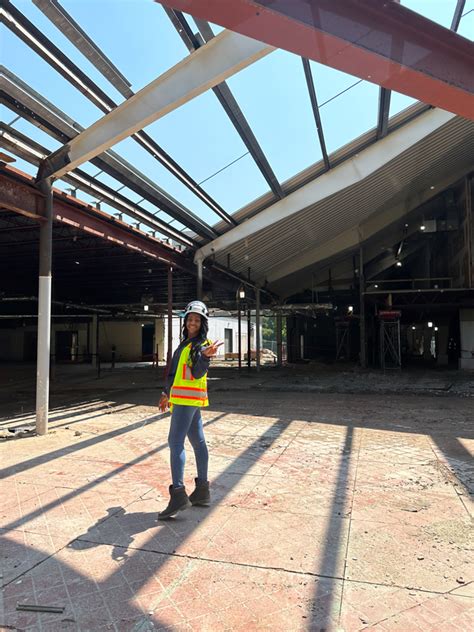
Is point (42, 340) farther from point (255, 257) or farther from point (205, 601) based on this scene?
point (255, 257)

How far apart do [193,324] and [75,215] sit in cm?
628

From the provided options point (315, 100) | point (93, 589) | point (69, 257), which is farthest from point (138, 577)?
point (69, 257)

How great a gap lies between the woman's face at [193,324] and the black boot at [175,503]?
1.30 metres

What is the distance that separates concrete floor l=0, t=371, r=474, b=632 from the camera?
7.10 feet

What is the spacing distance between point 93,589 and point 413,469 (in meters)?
3.68

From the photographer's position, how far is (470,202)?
65.4 feet

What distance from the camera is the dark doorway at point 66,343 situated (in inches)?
1223

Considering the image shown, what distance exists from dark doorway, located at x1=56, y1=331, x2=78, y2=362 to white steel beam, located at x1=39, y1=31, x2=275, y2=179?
2680cm

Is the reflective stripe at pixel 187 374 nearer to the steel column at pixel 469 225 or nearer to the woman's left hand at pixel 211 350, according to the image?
the woman's left hand at pixel 211 350

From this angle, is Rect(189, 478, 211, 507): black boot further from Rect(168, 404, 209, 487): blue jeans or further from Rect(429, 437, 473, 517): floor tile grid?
Rect(429, 437, 473, 517): floor tile grid

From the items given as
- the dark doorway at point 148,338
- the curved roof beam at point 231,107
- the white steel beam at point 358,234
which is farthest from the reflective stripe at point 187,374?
the dark doorway at point 148,338

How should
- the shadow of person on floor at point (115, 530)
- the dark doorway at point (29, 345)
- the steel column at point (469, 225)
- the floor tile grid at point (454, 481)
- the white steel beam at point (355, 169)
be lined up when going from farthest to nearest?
the dark doorway at point (29, 345)
the steel column at point (469, 225)
the white steel beam at point (355, 169)
the floor tile grid at point (454, 481)
the shadow of person on floor at point (115, 530)

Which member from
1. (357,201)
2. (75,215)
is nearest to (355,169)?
(357,201)

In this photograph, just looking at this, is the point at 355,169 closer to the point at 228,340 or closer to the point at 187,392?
the point at 187,392
